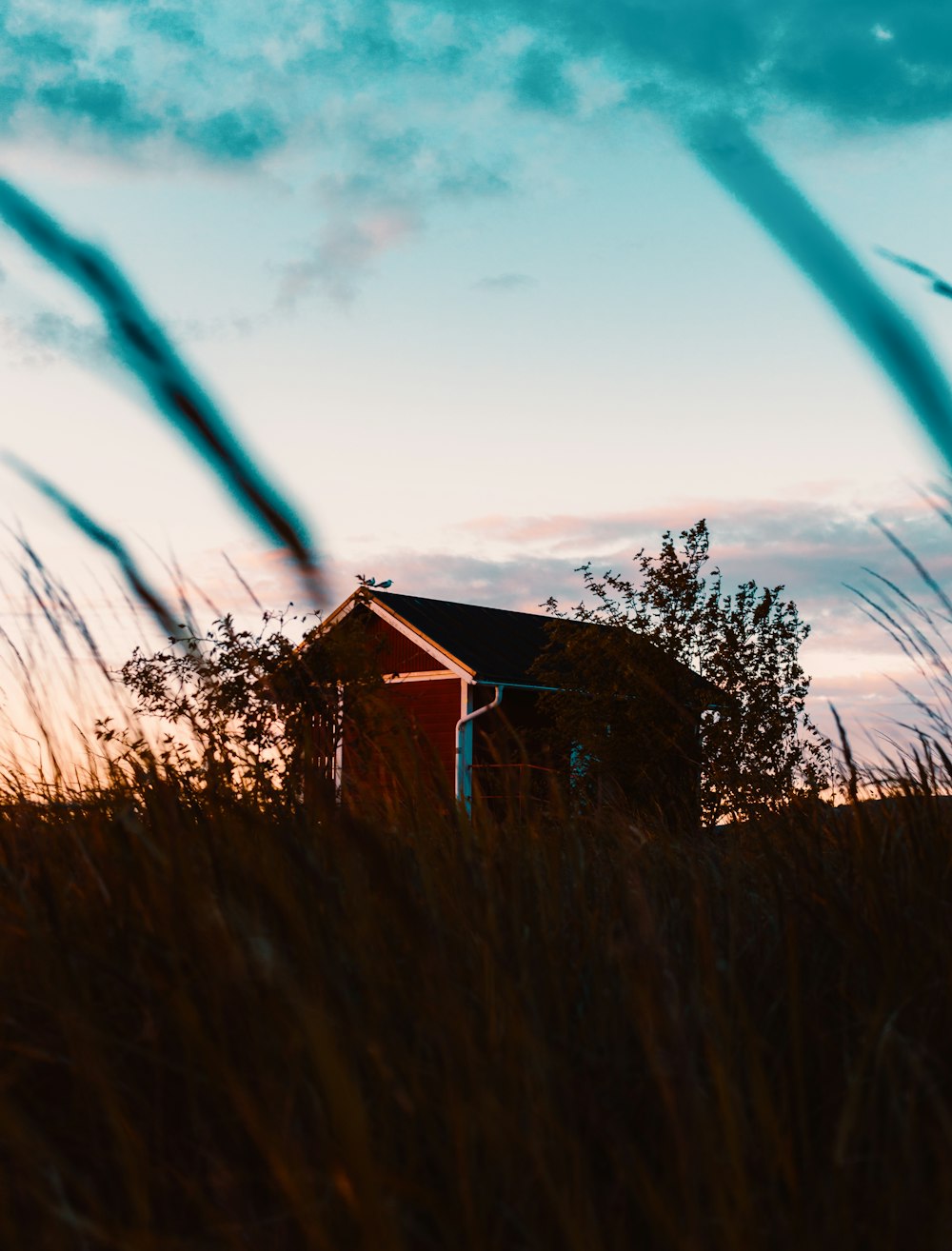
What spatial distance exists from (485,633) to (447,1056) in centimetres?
2989

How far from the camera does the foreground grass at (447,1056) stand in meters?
1.71

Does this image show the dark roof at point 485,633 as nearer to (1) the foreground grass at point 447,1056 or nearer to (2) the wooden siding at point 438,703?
(2) the wooden siding at point 438,703

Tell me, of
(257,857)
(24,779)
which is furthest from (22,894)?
(24,779)

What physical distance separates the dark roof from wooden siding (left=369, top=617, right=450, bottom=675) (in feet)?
2.03

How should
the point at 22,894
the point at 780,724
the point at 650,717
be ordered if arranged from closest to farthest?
the point at 22,894, the point at 780,724, the point at 650,717

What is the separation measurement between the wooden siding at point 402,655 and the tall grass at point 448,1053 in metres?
26.4

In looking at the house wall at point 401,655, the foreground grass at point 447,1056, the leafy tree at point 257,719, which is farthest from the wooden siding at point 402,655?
the foreground grass at point 447,1056

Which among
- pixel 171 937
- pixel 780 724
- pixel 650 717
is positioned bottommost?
pixel 171 937

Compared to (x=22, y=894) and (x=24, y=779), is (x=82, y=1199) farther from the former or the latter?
A: (x=24, y=779)

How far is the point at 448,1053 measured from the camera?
1.88 m

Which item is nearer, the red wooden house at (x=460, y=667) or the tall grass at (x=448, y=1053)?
the tall grass at (x=448, y=1053)

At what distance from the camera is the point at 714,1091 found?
210 centimetres

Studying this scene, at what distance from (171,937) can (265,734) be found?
4.68ft

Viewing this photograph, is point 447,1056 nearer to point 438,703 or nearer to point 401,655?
point 438,703
